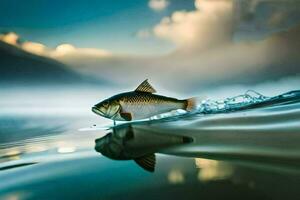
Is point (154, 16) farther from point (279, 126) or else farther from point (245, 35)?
point (279, 126)

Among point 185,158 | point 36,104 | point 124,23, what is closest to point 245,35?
point 124,23

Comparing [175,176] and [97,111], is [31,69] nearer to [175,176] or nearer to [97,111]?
[97,111]

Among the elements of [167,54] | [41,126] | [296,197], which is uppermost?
[167,54]

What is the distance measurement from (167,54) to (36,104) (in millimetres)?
731

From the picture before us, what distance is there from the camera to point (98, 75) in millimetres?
2035

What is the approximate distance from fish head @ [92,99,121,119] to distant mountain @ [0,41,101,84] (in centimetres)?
26

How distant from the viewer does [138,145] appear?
121 centimetres

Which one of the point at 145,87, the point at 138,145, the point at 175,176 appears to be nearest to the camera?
the point at 175,176

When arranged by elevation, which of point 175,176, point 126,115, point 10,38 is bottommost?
point 175,176

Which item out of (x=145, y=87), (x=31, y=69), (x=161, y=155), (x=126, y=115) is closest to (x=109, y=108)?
(x=126, y=115)

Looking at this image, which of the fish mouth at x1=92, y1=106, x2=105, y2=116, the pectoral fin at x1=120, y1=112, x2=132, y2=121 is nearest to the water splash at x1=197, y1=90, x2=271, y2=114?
the pectoral fin at x1=120, y1=112, x2=132, y2=121

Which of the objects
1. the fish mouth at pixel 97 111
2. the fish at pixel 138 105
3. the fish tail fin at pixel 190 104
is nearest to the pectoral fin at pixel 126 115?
the fish at pixel 138 105

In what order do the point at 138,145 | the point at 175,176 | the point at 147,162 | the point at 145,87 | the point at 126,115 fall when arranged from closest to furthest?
the point at 175,176, the point at 147,162, the point at 138,145, the point at 126,115, the point at 145,87

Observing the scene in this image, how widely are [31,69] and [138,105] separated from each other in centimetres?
64
